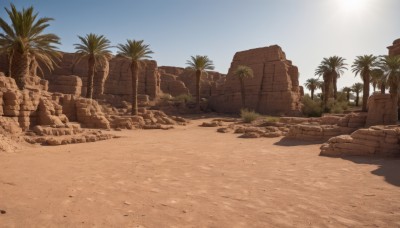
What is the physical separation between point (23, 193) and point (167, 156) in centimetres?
508

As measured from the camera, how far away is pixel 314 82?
51.2 metres

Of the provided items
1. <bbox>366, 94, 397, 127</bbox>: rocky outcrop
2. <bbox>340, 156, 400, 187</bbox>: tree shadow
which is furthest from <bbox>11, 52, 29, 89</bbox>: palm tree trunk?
<bbox>366, 94, 397, 127</bbox>: rocky outcrop

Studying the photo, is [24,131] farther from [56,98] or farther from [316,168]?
[316,168]

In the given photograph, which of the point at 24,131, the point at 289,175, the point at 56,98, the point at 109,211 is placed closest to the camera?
the point at 109,211

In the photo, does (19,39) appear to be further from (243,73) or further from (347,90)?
(347,90)

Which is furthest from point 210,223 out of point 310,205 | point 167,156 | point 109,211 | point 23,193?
point 167,156

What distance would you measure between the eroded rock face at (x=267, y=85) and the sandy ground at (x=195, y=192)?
83.2ft

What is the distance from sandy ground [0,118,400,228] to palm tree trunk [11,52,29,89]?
9.60m

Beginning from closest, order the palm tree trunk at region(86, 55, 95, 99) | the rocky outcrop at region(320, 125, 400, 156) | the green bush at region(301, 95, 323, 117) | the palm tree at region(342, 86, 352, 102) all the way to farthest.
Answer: the rocky outcrop at region(320, 125, 400, 156)
the palm tree trunk at region(86, 55, 95, 99)
the green bush at region(301, 95, 323, 117)
the palm tree at region(342, 86, 352, 102)

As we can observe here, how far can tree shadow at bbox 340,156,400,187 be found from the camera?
253 inches

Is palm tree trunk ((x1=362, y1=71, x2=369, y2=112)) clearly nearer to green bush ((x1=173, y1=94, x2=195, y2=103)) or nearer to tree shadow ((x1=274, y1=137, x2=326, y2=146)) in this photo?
tree shadow ((x1=274, y1=137, x2=326, y2=146))

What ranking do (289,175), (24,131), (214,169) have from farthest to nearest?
(24,131)
(214,169)
(289,175)

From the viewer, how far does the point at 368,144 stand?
9.53m

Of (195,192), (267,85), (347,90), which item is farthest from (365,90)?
(195,192)
